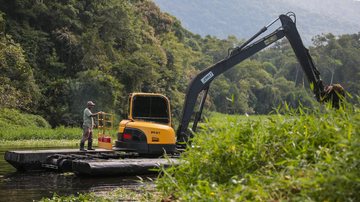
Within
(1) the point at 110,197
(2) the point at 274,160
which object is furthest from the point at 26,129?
(2) the point at 274,160

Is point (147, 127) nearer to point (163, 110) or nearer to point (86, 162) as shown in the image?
point (163, 110)

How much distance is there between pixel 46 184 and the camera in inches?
565

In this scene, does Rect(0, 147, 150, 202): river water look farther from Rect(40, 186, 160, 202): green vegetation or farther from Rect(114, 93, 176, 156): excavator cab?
Rect(114, 93, 176, 156): excavator cab

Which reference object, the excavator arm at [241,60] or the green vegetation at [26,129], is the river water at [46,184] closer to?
the excavator arm at [241,60]

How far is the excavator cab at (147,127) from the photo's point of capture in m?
17.8

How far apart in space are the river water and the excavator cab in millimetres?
1957

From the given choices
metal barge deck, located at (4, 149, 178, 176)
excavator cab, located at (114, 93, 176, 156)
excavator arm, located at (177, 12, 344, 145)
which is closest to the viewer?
metal barge deck, located at (4, 149, 178, 176)

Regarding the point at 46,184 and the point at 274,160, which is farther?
the point at 46,184

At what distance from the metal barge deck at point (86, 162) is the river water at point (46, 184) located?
0.23m

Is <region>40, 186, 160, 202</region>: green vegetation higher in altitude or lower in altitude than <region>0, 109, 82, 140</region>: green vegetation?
higher

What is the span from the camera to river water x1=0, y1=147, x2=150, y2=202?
12461mm

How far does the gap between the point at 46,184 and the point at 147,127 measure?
423 centimetres

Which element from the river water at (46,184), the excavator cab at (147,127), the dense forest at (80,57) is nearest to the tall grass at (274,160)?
the river water at (46,184)

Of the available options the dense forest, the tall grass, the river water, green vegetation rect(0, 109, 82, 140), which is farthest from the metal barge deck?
the dense forest
